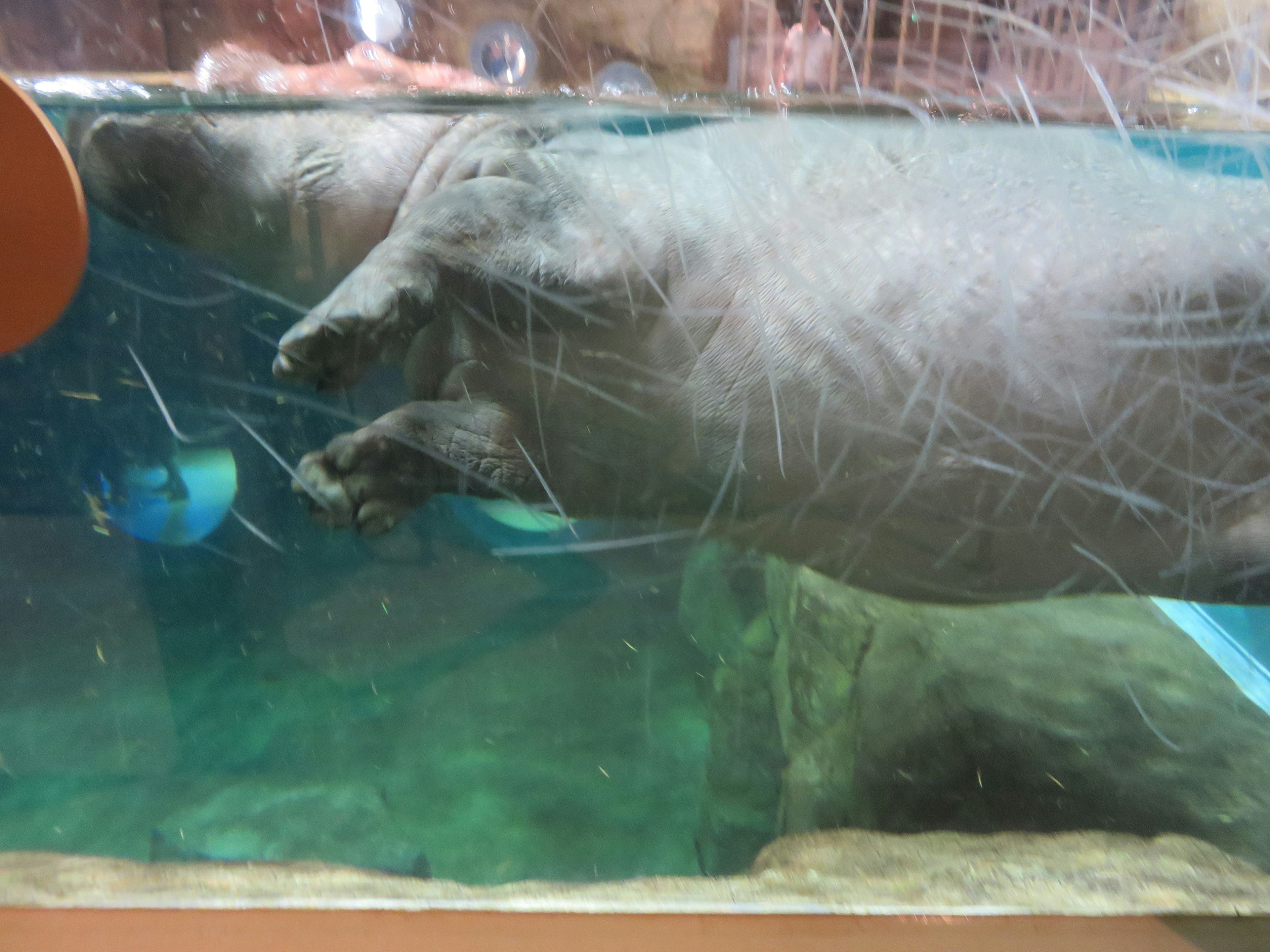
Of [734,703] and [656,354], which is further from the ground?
[656,354]

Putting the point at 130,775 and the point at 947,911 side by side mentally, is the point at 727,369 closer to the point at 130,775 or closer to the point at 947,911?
the point at 947,911

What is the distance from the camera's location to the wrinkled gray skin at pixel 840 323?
1297 mm

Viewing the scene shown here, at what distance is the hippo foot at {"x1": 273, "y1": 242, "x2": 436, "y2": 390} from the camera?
1.07 meters

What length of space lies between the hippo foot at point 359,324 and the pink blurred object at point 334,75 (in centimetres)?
40

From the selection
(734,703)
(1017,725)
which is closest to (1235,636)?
(1017,725)

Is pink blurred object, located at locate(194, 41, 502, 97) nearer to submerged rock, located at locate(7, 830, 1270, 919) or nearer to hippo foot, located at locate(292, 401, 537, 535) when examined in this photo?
hippo foot, located at locate(292, 401, 537, 535)

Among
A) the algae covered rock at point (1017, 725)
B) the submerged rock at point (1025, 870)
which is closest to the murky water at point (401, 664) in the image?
the algae covered rock at point (1017, 725)

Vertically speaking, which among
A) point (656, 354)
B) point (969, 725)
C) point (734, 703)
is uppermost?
point (656, 354)

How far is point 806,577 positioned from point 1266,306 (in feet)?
4.97

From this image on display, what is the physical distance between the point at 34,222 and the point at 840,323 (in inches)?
51.5

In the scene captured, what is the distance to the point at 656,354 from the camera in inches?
52.1

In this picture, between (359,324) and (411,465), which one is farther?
(411,465)

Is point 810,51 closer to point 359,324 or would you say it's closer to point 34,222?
point 359,324

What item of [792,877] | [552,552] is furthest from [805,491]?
[792,877]
